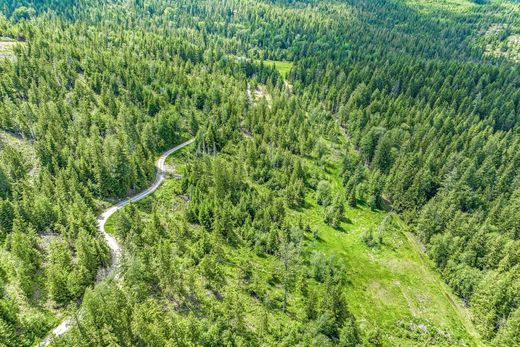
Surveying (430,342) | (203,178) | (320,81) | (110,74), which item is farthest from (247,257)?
(320,81)

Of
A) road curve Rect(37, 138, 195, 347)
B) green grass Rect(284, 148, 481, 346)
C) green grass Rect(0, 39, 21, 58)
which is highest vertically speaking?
green grass Rect(0, 39, 21, 58)

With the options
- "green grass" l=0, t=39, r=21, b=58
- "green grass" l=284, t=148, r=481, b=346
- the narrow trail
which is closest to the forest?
"green grass" l=284, t=148, r=481, b=346

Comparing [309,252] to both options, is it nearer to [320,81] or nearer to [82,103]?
[82,103]

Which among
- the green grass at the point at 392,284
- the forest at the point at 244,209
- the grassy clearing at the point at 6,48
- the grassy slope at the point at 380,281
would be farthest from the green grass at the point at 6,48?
the green grass at the point at 392,284

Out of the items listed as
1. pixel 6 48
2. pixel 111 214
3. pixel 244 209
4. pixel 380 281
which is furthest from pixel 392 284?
pixel 6 48

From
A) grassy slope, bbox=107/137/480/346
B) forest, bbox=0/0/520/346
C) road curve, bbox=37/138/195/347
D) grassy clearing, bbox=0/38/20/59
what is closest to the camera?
road curve, bbox=37/138/195/347

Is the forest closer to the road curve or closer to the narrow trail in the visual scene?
the narrow trail
